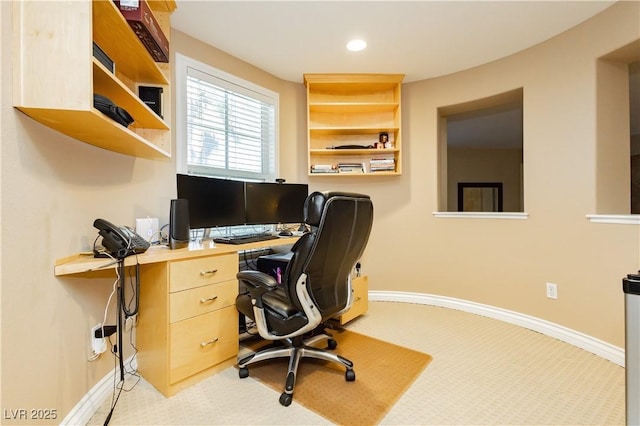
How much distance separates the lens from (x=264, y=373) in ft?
6.05

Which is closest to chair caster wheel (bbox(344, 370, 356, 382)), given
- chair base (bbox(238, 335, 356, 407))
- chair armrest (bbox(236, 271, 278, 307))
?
chair base (bbox(238, 335, 356, 407))

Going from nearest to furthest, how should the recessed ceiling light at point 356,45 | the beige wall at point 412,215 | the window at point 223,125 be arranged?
the beige wall at point 412,215
the window at point 223,125
the recessed ceiling light at point 356,45

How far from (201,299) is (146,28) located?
1.47 m

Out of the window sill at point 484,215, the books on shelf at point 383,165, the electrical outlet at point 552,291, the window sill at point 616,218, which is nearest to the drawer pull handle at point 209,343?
the books on shelf at point 383,165

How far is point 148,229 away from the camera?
75.5 inches

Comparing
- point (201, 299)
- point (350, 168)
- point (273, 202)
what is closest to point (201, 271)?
point (201, 299)

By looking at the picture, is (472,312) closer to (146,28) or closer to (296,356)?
(296,356)

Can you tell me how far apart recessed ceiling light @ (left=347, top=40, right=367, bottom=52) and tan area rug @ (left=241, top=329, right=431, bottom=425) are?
2.40m

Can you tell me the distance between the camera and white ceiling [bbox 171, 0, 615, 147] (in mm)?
2002

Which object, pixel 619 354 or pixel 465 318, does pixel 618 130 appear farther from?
pixel 465 318

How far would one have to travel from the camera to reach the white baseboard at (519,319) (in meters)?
2.01

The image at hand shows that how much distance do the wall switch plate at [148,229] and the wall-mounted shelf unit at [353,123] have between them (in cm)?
160

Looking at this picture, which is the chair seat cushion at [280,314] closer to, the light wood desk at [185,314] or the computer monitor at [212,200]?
the light wood desk at [185,314]

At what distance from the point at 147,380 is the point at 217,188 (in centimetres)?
130
